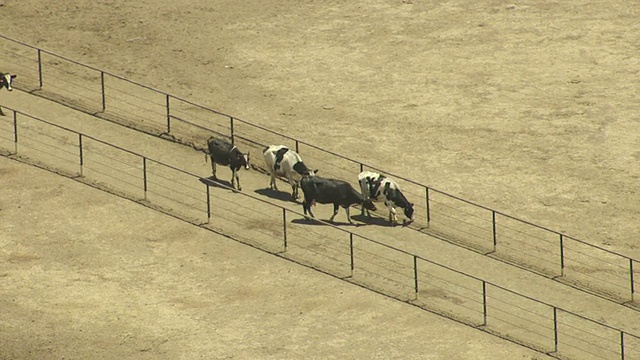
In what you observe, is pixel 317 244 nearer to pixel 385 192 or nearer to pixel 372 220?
pixel 372 220

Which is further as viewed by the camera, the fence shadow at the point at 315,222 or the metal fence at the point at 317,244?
the fence shadow at the point at 315,222

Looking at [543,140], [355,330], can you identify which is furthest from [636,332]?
[543,140]

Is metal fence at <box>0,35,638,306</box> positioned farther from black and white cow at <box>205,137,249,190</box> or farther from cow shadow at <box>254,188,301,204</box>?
black and white cow at <box>205,137,249,190</box>

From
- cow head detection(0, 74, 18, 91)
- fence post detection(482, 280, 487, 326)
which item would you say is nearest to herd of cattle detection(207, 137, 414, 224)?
fence post detection(482, 280, 487, 326)

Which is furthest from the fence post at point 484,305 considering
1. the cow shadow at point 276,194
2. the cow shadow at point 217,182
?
the cow shadow at point 217,182

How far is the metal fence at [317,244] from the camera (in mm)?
37688

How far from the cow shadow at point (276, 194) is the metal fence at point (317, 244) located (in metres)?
0.67

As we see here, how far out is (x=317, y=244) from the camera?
1628 inches

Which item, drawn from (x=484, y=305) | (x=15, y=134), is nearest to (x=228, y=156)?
(x=15, y=134)

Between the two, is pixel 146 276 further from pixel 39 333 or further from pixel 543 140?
pixel 543 140

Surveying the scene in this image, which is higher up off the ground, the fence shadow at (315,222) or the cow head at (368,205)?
the cow head at (368,205)

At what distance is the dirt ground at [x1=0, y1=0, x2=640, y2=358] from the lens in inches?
1829

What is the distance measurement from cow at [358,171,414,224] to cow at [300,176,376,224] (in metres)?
0.66

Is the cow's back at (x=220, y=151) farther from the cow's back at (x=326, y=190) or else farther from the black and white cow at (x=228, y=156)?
the cow's back at (x=326, y=190)
